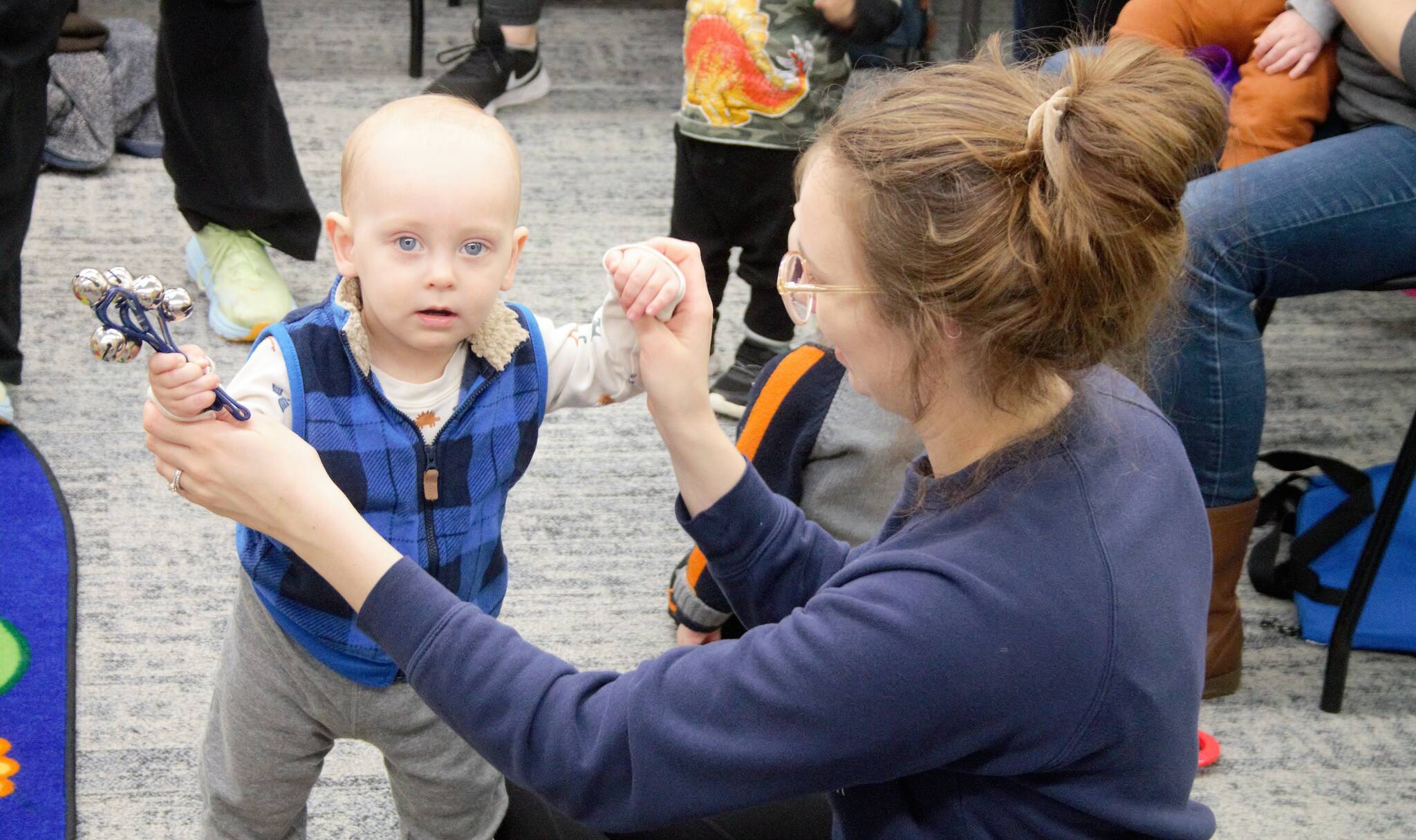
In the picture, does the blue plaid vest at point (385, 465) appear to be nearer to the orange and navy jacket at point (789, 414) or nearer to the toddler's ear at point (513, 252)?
the toddler's ear at point (513, 252)

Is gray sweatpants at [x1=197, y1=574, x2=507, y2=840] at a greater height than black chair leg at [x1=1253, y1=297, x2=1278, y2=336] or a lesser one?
lesser

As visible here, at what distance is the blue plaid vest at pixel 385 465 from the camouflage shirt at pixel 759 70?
0.92 m

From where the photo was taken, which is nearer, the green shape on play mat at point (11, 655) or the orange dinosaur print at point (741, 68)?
the green shape on play mat at point (11, 655)

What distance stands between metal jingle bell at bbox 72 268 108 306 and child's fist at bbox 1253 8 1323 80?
1.29m

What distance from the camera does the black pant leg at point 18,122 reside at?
172 centimetres

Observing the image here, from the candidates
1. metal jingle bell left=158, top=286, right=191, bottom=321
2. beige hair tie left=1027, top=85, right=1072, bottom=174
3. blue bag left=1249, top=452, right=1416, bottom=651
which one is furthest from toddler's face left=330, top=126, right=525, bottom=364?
blue bag left=1249, top=452, right=1416, bottom=651

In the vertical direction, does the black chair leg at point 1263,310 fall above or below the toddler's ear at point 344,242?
below

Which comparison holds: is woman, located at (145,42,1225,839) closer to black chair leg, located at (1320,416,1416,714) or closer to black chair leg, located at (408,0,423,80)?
black chair leg, located at (1320,416,1416,714)

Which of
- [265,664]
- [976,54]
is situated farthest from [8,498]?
[976,54]

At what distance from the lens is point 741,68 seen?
189 cm

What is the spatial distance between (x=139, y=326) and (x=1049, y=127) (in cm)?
55

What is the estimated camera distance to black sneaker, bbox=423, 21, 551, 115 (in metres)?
2.96

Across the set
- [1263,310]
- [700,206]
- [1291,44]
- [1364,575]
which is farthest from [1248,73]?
[700,206]

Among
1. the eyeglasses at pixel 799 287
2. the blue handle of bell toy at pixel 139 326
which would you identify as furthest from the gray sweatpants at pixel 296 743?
the eyeglasses at pixel 799 287
